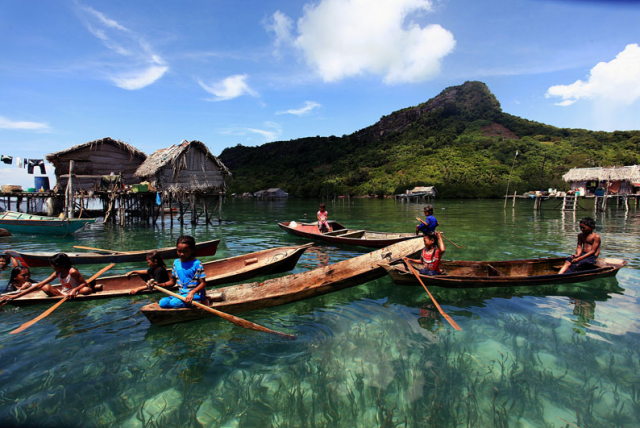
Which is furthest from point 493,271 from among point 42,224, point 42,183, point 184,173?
point 42,183

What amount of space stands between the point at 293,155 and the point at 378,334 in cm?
11971

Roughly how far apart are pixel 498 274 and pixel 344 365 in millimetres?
5239

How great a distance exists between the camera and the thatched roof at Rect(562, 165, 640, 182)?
29.4 meters

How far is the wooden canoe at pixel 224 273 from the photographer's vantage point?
637 cm

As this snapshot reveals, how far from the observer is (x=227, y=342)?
529cm

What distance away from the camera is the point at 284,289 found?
7.00 meters

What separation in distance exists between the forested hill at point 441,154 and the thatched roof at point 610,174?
30.9 metres

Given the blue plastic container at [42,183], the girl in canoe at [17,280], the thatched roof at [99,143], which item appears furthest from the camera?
the blue plastic container at [42,183]

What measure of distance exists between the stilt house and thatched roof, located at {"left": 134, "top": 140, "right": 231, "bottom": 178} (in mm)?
1893

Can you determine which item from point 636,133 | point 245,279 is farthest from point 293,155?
point 245,279

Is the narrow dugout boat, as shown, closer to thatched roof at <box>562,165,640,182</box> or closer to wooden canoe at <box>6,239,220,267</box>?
wooden canoe at <box>6,239,220,267</box>

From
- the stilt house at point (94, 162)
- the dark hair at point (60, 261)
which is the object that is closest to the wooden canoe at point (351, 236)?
the dark hair at point (60, 261)

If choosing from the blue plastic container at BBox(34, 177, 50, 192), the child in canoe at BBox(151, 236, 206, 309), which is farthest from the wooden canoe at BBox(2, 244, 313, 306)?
the blue plastic container at BBox(34, 177, 50, 192)

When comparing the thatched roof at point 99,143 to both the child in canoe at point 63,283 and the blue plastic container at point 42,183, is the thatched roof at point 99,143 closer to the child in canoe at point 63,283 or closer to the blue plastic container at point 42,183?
the blue plastic container at point 42,183
